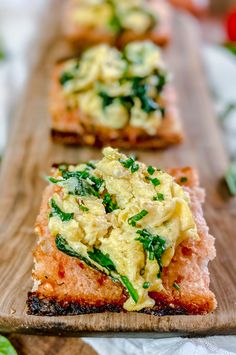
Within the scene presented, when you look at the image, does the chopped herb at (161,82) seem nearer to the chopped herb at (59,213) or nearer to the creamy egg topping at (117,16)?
the creamy egg topping at (117,16)

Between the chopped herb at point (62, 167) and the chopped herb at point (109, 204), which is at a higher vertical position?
the chopped herb at point (62, 167)

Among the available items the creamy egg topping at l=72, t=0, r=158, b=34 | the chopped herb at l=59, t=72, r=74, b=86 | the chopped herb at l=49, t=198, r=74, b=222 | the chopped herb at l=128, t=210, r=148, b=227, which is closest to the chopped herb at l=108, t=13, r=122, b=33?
the creamy egg topping at l=72, t=0, r=158, b=34

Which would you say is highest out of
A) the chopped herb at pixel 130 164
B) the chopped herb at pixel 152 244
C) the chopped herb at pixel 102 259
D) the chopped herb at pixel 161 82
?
the chopped herb at pixel 161 82

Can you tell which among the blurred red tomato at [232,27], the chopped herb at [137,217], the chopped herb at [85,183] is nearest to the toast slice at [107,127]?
the chopped herb at [85,183]

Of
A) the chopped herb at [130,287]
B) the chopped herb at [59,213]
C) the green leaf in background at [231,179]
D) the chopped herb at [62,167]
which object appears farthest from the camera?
the green leaf in background at [231,179]

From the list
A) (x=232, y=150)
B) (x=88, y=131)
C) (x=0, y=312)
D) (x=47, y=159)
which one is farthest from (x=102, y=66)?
(x=0, y=312)

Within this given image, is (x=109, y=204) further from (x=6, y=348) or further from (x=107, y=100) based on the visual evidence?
(x=107, y=100)

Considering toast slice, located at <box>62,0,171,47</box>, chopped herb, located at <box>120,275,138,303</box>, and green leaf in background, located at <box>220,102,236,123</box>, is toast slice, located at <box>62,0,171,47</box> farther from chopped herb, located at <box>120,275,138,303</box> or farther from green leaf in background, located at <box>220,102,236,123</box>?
chopped herb, located at <box>120,275,138,303</box>

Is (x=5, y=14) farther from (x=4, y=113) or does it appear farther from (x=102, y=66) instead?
(x=102, y=66)

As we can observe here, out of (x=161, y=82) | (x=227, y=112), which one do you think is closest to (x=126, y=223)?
(x=161, y=82)
